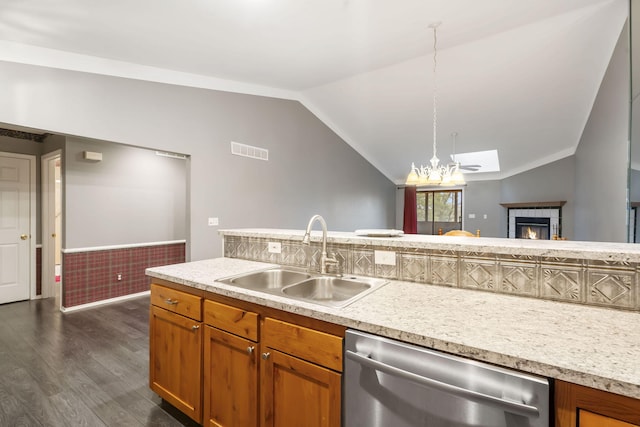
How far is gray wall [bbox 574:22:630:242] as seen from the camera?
3.35 metres

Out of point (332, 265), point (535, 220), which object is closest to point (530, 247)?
point (332, 265)

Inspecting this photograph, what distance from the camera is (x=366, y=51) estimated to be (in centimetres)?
356

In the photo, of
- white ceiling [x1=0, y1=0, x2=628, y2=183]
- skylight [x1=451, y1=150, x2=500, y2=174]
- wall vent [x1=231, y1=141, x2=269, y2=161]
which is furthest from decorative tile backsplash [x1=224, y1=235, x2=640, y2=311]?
skylight [x1=451, y1=150, x2=500, y2=174]

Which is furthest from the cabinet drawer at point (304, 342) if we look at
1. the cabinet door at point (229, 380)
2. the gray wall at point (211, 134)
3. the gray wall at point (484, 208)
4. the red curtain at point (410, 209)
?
the red curtain at point (410, 209)

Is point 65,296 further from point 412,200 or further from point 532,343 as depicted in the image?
point 412,200

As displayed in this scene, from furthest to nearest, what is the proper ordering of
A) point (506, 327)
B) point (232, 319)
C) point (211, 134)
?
point (211, 134)
point (232, 319)
point (506, 327)

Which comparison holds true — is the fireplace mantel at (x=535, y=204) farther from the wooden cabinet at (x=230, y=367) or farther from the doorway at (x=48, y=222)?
the doorway at (x=48, y=222)

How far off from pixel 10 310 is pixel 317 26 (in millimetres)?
4867

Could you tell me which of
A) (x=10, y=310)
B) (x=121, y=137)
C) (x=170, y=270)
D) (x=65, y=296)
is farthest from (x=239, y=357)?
(x=10, y=310)

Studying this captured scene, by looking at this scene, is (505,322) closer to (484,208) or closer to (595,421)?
(595,421)

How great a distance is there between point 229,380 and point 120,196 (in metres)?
3.76

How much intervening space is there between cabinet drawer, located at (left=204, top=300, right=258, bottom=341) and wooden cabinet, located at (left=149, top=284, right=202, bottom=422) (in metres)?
0.09

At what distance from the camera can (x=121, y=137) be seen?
3.03m

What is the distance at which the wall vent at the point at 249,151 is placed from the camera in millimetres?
4148
